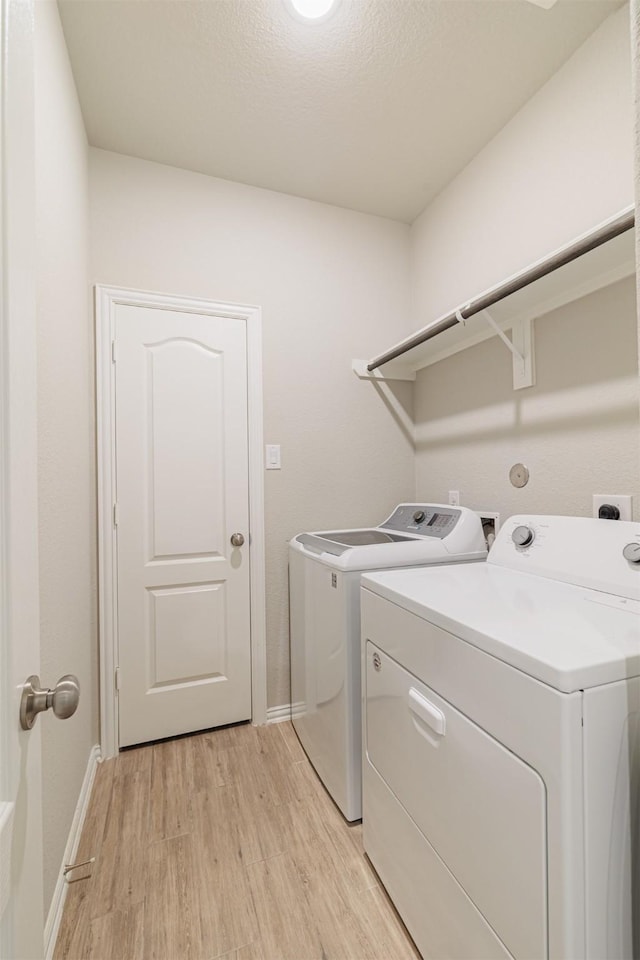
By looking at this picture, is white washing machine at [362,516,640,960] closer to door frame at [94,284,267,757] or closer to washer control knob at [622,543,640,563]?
washer control knob at [622,543,640,563]

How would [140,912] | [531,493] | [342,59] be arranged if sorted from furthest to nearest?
[531,493], [342,59], [140,912]

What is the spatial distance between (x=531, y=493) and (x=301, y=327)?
4.58 ft

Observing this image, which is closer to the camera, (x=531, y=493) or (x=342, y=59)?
(x=342, y=59)

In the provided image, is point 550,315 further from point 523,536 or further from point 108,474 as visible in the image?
point 108,474

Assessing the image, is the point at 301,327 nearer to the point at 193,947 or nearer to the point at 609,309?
the point at 609,309

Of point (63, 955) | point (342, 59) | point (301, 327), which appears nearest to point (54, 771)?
point (63, 955)

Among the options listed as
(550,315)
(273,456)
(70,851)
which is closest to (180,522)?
(273,456)

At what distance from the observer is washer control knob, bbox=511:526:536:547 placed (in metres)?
1.37

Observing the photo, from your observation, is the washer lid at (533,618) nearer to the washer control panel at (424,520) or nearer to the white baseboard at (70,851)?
the washer control panel at (424,520)

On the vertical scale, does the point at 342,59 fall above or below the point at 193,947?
above

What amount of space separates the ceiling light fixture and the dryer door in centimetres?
199

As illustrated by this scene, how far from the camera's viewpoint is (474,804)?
31.1 inches

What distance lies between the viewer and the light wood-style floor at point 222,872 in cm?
107

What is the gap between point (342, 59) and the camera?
149cm
